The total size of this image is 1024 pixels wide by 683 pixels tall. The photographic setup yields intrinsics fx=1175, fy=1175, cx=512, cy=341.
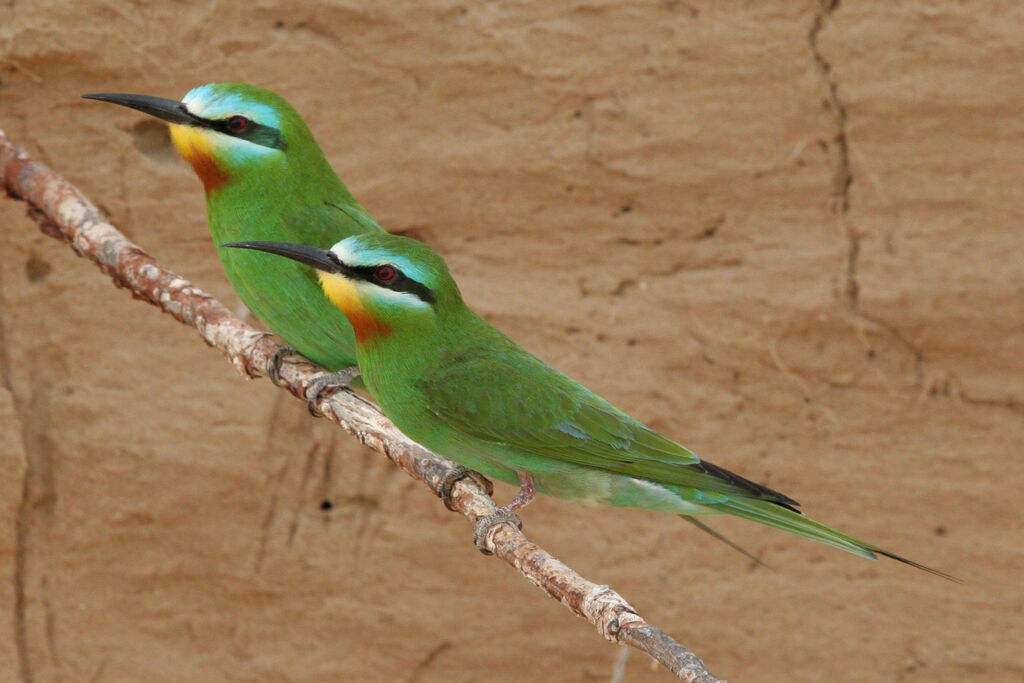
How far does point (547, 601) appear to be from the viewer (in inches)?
111

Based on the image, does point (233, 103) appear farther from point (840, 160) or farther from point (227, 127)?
point (840, 160)

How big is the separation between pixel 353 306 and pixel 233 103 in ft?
1.61

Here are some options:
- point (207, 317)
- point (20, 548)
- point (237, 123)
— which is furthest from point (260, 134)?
point (20, 548)

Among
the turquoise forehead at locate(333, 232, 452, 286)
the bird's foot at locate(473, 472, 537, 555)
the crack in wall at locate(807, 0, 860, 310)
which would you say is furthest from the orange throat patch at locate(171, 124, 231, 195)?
the crack in wall at locate(807, 0, 860, 310)

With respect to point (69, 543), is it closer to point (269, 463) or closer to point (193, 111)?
point (269, 463)

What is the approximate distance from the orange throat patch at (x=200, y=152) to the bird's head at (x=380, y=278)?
13.6 inches

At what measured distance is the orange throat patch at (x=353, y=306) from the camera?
1731 millimetres

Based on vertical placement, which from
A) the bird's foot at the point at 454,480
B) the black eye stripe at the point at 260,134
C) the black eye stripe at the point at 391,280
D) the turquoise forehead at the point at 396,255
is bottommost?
the bird's foot at the point at 454,480

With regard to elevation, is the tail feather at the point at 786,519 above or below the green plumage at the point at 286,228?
below

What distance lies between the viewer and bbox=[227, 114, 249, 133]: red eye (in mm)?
2002

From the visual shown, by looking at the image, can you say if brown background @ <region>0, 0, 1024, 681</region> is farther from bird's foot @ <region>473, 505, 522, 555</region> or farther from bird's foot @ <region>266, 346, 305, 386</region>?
bird's foot @ <region>473, 505, 522, 555</region>

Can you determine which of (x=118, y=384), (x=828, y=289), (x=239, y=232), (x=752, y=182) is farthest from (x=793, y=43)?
(x=118, y=384)

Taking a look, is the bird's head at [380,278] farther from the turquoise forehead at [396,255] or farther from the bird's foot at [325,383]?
the bird's foot at [325,383]

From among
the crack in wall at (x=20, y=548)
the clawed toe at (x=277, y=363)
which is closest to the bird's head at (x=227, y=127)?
the clawed toe at (x=277, y=363)
